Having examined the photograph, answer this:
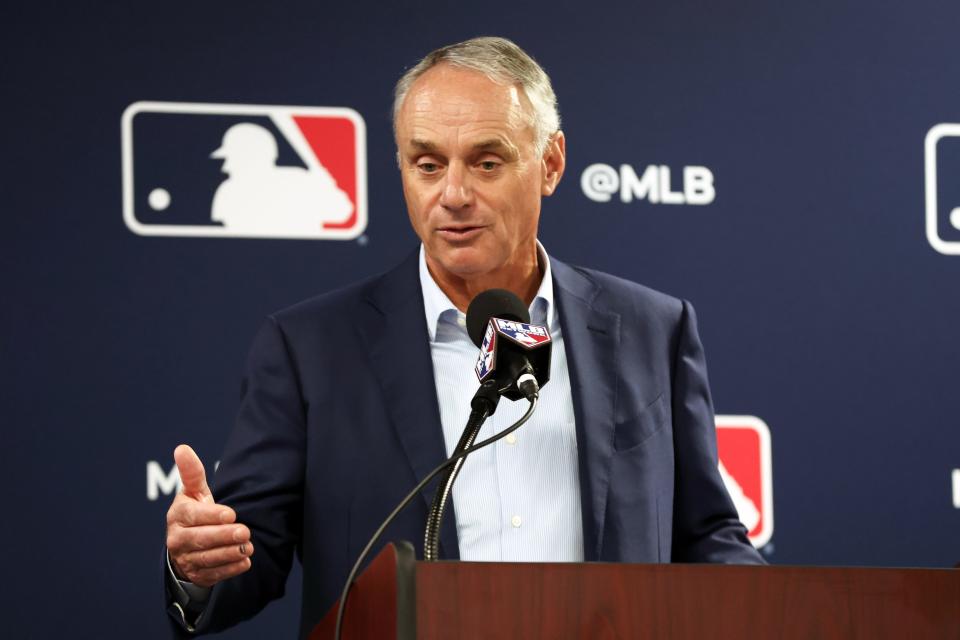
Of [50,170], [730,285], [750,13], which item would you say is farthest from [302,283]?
[750,13]

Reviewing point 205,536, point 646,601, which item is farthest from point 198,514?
point 646,601

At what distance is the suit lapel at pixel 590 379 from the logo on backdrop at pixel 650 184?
2.09 feet

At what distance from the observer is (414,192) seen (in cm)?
193

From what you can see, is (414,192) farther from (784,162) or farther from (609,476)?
(784,162)

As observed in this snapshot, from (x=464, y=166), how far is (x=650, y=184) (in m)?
0.88

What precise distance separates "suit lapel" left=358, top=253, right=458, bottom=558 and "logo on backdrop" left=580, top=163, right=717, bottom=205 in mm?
779

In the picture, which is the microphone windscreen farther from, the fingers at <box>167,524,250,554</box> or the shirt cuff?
the shirt cuff

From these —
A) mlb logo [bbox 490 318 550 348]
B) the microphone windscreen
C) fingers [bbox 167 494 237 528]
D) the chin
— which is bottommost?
fingers [bbox 167 494 237 528]

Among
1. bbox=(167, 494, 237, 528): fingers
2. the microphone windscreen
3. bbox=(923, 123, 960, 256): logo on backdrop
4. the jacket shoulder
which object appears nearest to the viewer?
bbox=(167, 494, 237, 528): fingers

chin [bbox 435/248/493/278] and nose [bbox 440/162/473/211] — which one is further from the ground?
nose [bbox 440/162/473/211]

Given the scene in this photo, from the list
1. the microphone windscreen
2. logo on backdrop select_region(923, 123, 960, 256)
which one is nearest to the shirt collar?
the microphone windscreen

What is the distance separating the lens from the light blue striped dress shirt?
183 centimetres

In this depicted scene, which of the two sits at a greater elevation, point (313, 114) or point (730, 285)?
point (313, 114)

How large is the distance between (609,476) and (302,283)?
2.98ft
